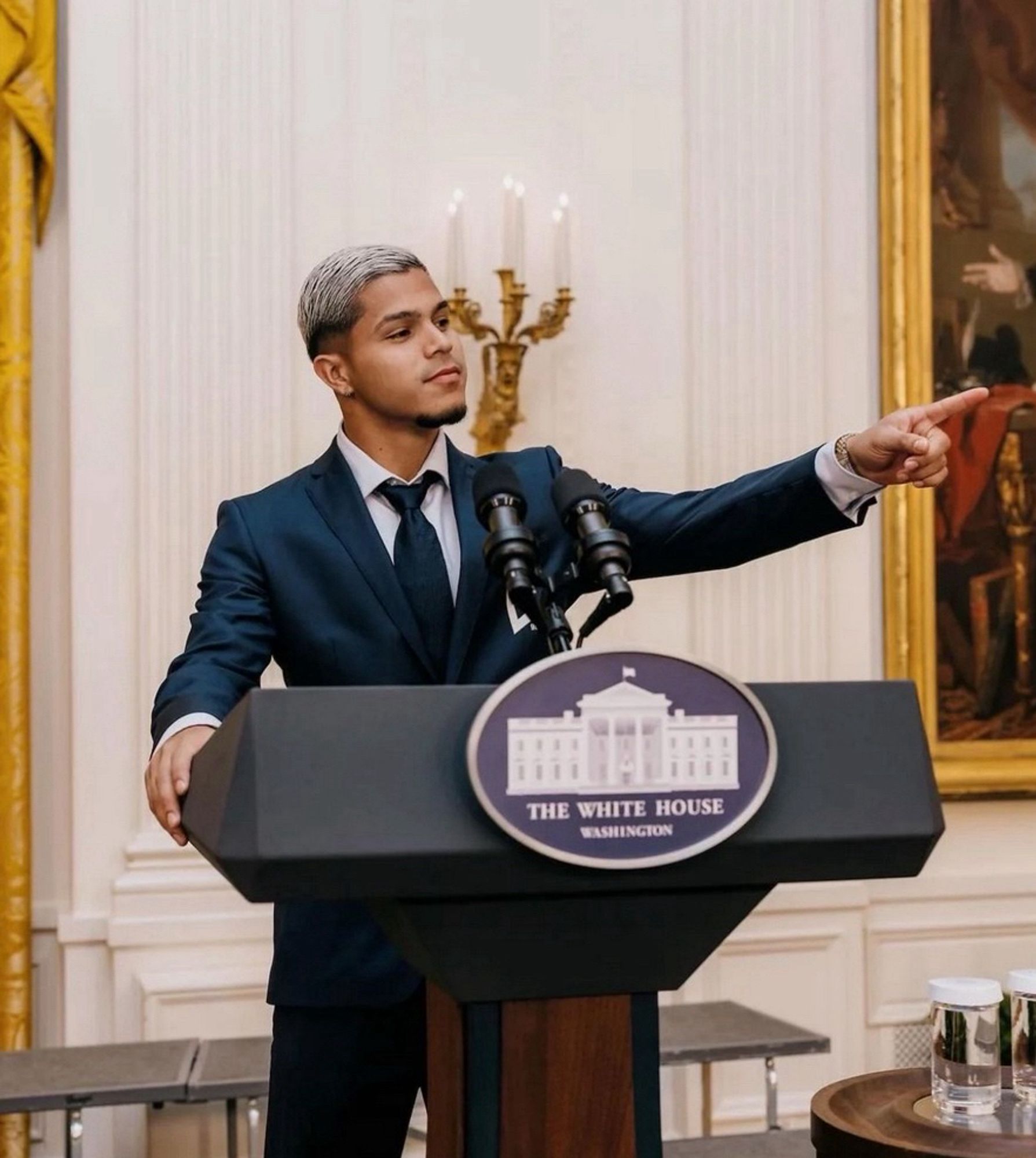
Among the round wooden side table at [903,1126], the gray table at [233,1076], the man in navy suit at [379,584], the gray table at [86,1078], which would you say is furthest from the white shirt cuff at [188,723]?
the gray table at [86,1078]

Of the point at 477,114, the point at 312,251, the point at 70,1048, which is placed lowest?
the point at 70,1048

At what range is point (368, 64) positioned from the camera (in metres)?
4.90

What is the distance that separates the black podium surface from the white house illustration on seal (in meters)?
0.05

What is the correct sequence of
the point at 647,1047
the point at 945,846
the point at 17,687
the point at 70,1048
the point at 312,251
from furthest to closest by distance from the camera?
the point at 945,846 < the point at 312,251 < the point at 17,687 < the point at 70,1048 < the point at 647,1047

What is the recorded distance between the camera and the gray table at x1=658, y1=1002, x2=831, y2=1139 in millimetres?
4070

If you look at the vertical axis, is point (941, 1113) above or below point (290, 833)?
below

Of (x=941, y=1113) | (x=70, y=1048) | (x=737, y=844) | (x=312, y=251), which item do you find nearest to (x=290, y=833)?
(x=737, y=844)

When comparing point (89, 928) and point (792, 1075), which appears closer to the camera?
point (89, 928)

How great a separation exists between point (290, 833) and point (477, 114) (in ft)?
13.1

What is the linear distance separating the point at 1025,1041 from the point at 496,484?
141 cm

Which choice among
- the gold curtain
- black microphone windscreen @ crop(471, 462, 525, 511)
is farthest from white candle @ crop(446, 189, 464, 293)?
black microphone windscreen @ crop(471, 462, 525, 511)

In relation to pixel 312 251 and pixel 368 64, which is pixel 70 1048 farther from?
pixel 368 64

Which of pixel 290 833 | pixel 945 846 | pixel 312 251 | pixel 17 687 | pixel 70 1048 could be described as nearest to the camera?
pixel 290 833

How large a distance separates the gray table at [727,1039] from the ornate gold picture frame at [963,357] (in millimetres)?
1228
